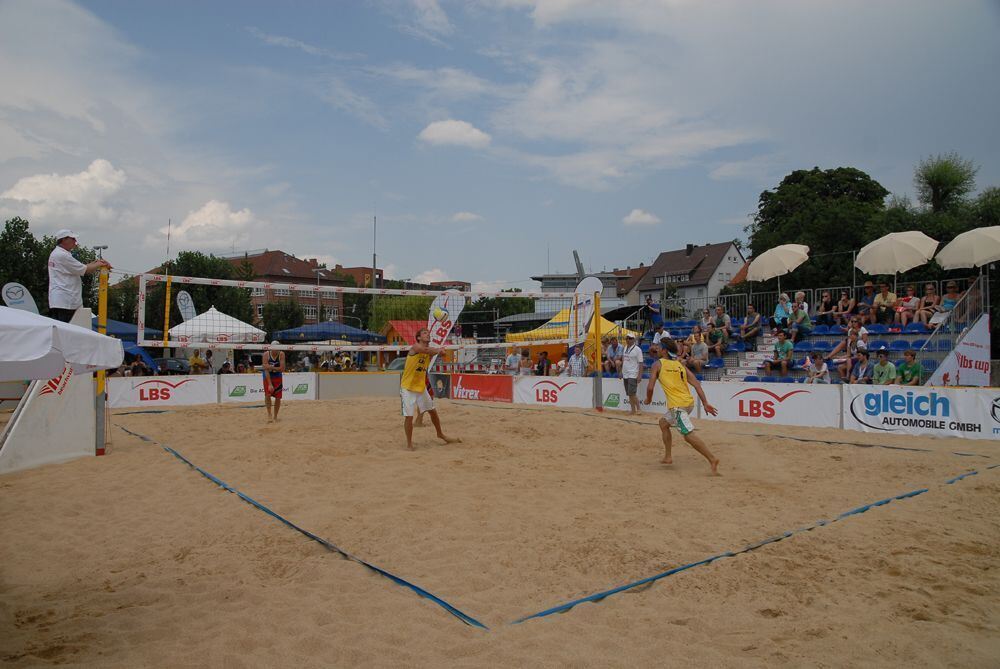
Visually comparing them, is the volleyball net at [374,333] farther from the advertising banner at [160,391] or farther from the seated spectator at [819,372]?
the seated spectator at [819,372]

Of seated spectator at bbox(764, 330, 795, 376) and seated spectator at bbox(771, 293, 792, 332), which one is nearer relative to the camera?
seated spectator at bbox(764, 330, 795, 376)

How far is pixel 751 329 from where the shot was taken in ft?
54.5

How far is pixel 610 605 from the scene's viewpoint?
13.3 feet

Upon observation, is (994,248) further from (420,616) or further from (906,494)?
(420,616)

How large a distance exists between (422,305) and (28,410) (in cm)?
4631

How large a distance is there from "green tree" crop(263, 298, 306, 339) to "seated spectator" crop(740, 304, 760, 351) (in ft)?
103

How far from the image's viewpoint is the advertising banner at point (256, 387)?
1767cm

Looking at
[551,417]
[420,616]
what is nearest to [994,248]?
[551,417]

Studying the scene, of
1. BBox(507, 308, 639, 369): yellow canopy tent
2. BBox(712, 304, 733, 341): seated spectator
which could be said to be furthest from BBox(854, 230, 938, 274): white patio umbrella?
BBox(507, 308, 639, 369): yellow canopy tent

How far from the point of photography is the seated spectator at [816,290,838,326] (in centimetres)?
1579

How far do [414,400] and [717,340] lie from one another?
954cm

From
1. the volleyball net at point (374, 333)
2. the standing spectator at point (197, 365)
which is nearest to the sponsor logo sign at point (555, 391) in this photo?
the volleyball net at point (374, 333)

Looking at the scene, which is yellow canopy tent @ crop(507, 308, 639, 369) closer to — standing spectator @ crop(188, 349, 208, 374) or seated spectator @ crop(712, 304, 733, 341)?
seated spectator @ crop(712, 304, 733, 341)

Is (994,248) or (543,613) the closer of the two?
(543,613)
